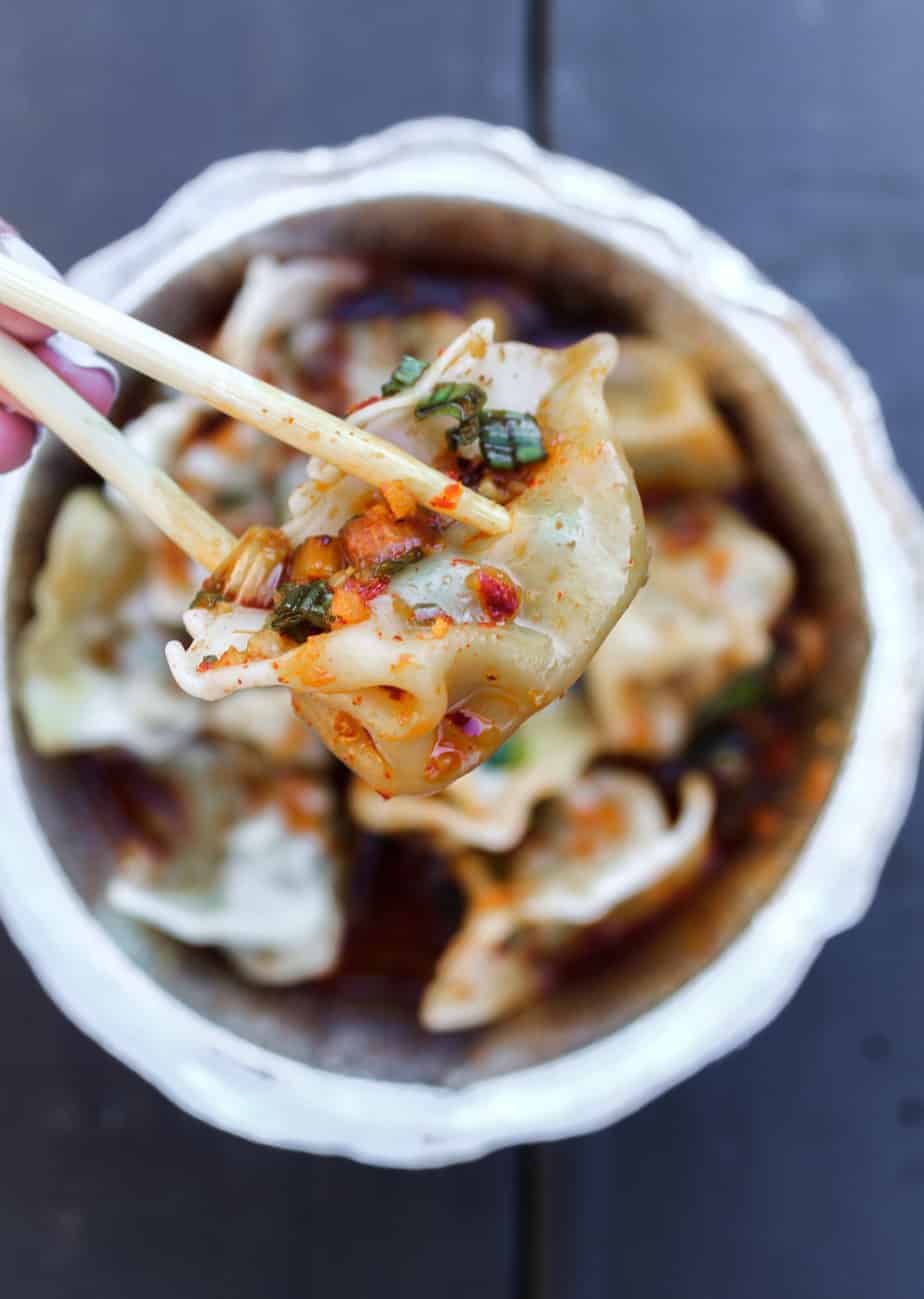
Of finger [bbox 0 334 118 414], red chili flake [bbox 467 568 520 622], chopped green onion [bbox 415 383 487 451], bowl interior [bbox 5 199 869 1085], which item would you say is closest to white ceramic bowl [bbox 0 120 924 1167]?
bowl interior [bbox 5 199 869 1085]

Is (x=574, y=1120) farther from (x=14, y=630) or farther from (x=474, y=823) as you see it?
(x=14, y=630)

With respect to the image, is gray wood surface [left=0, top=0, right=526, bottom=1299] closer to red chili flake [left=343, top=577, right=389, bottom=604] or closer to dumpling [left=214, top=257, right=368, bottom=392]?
dumpling [left=214, top=257, right=368, bottom=392]

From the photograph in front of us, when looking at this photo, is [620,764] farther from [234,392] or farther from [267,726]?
[234,392]

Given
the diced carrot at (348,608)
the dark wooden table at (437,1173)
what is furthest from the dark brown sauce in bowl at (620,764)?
the diced carrot at (348,608)

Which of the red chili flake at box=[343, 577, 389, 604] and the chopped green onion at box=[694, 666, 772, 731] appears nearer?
the red chili flake at box=[343, 577, 389, 604]

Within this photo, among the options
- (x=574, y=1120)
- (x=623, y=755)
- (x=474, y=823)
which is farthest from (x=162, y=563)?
(x=574, y=1120)

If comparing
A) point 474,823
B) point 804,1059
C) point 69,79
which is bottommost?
point 804,1059

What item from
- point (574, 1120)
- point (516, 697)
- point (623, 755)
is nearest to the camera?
point (516, 697)
